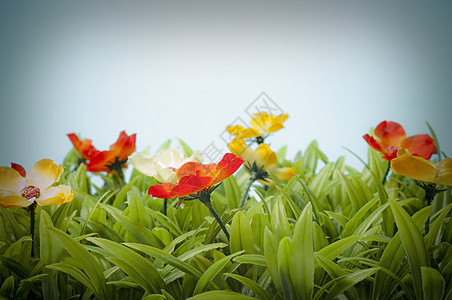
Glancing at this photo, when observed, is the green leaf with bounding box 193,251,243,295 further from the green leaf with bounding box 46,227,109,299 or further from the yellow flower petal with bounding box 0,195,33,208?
the yellow flower petal with bounding box 0,195,33,208

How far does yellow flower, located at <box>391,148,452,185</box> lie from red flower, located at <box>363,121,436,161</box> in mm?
120

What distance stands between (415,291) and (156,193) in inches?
12.1

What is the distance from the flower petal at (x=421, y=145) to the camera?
0.58 metres

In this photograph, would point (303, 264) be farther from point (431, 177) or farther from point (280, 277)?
point (431, 177)

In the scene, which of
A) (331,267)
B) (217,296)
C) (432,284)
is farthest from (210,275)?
(432,284)

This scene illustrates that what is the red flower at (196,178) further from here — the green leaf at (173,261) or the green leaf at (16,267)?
the green leaf at (16,267)

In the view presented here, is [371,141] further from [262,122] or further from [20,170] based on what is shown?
[20,170]

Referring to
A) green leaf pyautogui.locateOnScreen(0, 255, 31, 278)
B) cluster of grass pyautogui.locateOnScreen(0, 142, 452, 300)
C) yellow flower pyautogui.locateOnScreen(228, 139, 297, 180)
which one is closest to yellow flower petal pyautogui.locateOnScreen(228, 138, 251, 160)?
yellow flower pyautogui.locateOnScreen(228, 139, 297, 180)

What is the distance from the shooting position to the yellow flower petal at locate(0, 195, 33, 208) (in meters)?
0.44

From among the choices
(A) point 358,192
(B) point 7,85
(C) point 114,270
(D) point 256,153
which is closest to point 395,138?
(A) point 358,192

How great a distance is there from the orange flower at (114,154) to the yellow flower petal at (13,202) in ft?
0.70

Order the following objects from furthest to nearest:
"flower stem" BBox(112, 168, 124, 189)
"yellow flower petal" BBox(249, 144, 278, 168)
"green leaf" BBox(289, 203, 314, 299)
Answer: "flower stem" BBox(112, 168, 124, 189) < "yellow flower petal" BBox(249, 144, 278, 168) < "green leaf" BBox(289, 203, 314, 299)

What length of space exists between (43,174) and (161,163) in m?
0.17

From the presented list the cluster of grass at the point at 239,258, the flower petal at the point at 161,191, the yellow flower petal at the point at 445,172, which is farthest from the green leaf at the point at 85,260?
the yellow flower petal at the point at 445,172
